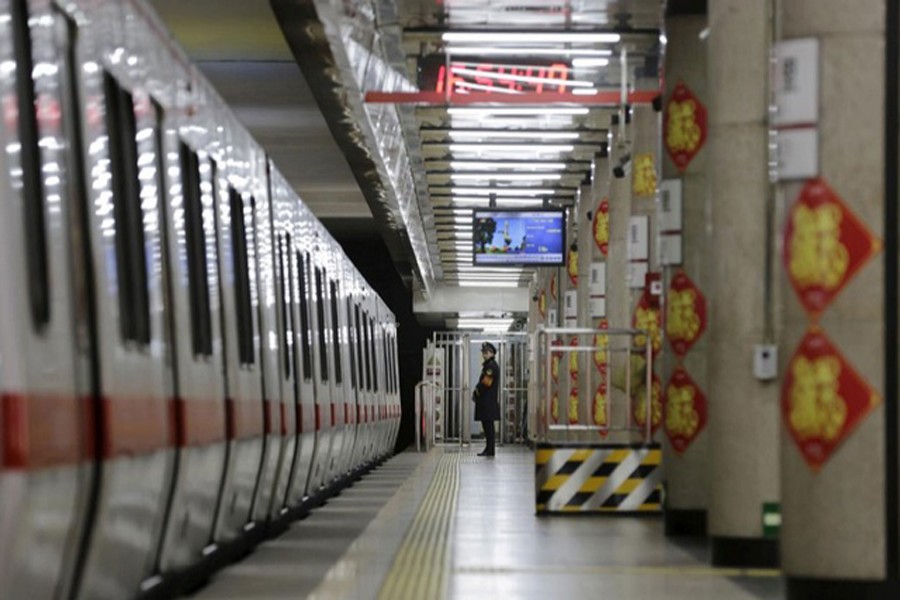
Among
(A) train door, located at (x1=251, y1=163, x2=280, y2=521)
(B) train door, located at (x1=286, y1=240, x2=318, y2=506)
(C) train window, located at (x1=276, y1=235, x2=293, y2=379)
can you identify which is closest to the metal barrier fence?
(B) train door, located at (x1=286, y1=240, x2=318, y2=506)

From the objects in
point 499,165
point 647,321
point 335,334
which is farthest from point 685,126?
point 499,165

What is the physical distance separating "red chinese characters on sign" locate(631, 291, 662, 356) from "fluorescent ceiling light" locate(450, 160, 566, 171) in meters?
7.95

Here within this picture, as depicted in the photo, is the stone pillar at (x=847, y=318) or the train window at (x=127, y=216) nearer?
the train window at (x=127, y=216)

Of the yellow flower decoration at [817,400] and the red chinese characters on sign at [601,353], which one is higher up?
the yellow flower decoration at [817,400]

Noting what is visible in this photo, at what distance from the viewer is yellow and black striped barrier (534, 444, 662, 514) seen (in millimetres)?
16172

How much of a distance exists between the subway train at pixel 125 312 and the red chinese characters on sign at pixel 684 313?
308 cm

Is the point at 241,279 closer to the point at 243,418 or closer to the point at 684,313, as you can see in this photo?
the point at 243,418

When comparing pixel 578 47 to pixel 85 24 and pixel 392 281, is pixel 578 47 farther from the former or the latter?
pixel 392 281

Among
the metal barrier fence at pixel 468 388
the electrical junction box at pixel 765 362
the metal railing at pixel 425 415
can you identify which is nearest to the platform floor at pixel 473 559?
the electrical junction box at pixel 765 362

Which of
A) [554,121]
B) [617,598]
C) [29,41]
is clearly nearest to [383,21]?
[554,121]

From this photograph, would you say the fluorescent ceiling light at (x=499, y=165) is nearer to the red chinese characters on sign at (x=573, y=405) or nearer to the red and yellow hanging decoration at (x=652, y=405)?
the red chinese characters on sign at (x=573, y=405)

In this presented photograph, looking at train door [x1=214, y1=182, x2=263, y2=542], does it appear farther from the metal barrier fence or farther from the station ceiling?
the metal barrier fence

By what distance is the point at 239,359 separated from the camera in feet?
35.3

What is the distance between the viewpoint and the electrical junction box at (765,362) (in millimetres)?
11195
